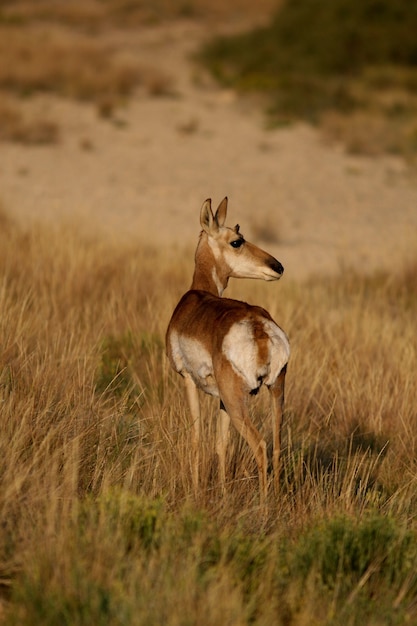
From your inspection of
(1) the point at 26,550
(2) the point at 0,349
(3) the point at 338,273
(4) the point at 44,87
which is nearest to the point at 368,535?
A: (1) the point at 26,550

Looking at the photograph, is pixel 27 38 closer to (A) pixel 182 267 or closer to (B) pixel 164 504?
(A) pixel 182 267

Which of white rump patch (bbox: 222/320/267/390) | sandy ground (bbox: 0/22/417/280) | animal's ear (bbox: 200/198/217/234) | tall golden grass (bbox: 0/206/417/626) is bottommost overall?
tall golden grass (bbox: 0/206/417/626)

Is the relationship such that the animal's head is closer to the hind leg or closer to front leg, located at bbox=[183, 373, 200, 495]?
front leg, located at bbox=[183, 373, 200, 495]

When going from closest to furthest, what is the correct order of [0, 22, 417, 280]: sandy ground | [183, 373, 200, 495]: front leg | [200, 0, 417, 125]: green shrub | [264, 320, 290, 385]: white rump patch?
1. [264, 320, 290, 385]: white rump patch
2. [183, 373, 200, 495]: front leg
3. [0, 22, 417, 280]: sandy ground
4. [200, 0, 417, 125]: green shrub

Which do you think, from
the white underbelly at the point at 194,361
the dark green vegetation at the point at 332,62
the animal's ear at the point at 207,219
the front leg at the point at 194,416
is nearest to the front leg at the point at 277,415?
the white underbelly at the point at 194,361

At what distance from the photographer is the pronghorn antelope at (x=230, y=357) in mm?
4426

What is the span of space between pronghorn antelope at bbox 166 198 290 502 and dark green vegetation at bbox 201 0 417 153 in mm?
→ 15334

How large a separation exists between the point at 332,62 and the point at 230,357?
24.2m

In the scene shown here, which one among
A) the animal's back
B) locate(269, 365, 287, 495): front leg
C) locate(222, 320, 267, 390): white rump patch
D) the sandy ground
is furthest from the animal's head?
the sandy ground

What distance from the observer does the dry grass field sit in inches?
141

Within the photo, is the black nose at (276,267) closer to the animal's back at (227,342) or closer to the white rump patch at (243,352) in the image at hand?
the animal's back at (227,342)

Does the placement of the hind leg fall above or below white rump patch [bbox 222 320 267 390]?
below

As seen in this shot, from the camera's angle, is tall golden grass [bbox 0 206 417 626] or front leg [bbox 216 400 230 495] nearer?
tall golden grass [bbox 0 206 417 626]

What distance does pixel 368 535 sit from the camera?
4.16 m
